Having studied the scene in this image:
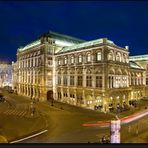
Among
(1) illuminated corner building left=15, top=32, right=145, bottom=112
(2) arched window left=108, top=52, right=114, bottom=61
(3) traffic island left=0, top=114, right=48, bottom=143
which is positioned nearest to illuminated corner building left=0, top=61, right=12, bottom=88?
(1) illuminated corner building left=15, top=32, right=145, bottom=112

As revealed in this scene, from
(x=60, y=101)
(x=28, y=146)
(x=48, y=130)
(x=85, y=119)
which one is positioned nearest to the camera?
(x=28, y=146)

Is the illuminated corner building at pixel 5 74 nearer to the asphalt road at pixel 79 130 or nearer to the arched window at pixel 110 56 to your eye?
the asphalt road at pixel 79 130

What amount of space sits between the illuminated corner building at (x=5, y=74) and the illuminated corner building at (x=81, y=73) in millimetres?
36880

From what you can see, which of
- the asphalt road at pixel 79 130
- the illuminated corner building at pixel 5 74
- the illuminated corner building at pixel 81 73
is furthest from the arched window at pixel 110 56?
the illuminated corner building at pixel 5 74

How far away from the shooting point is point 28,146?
2073cm

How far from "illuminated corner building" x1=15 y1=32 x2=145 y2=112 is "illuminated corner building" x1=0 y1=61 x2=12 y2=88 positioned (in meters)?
36.9

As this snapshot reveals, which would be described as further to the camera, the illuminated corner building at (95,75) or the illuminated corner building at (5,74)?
the illuminated corner building at (5,74)

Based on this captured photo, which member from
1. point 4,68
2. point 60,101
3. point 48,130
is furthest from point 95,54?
point 4,68

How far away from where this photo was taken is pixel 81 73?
159ft

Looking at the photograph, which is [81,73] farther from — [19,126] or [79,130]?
[19,126]

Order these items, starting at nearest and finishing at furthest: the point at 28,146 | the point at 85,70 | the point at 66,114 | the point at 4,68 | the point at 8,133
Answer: the point at 28,146 → the point at 8,133 → the point at 66,114 → the point at 85,70 → the point at 4,68

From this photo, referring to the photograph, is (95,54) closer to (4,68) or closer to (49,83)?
(49,83)

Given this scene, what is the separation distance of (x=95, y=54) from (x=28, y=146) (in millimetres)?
28554

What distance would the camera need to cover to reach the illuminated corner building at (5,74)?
102312 millimetres
